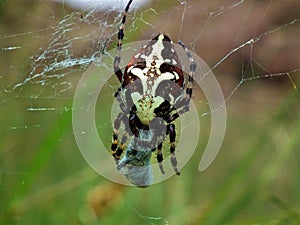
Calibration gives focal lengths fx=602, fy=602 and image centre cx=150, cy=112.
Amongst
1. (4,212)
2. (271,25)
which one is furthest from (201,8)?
(4,212)

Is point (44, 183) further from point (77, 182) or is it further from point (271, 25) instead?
point (271, 25)

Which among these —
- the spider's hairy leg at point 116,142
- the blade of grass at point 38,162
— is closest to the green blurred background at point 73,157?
the blade of grass at point 38,162

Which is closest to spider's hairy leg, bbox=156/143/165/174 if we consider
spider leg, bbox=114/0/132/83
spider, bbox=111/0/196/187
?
spider, bbox=111/0/196/187

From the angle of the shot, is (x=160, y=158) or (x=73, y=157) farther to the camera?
(x=73, y=157)

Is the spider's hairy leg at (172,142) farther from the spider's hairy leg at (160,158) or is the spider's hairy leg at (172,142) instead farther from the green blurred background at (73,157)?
the green blurred background at (73,157)

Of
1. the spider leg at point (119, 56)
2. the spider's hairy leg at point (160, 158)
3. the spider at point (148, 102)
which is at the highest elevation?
the spider leg at point (119, 56)

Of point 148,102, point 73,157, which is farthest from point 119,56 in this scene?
point 73,157

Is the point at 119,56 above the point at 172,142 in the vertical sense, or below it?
above

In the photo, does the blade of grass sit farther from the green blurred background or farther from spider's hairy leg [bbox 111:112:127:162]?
spider's hairy leg [bbox 111:112:127:162]

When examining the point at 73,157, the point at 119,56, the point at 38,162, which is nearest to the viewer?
the point at 38,162

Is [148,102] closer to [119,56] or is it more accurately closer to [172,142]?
[119,56]
